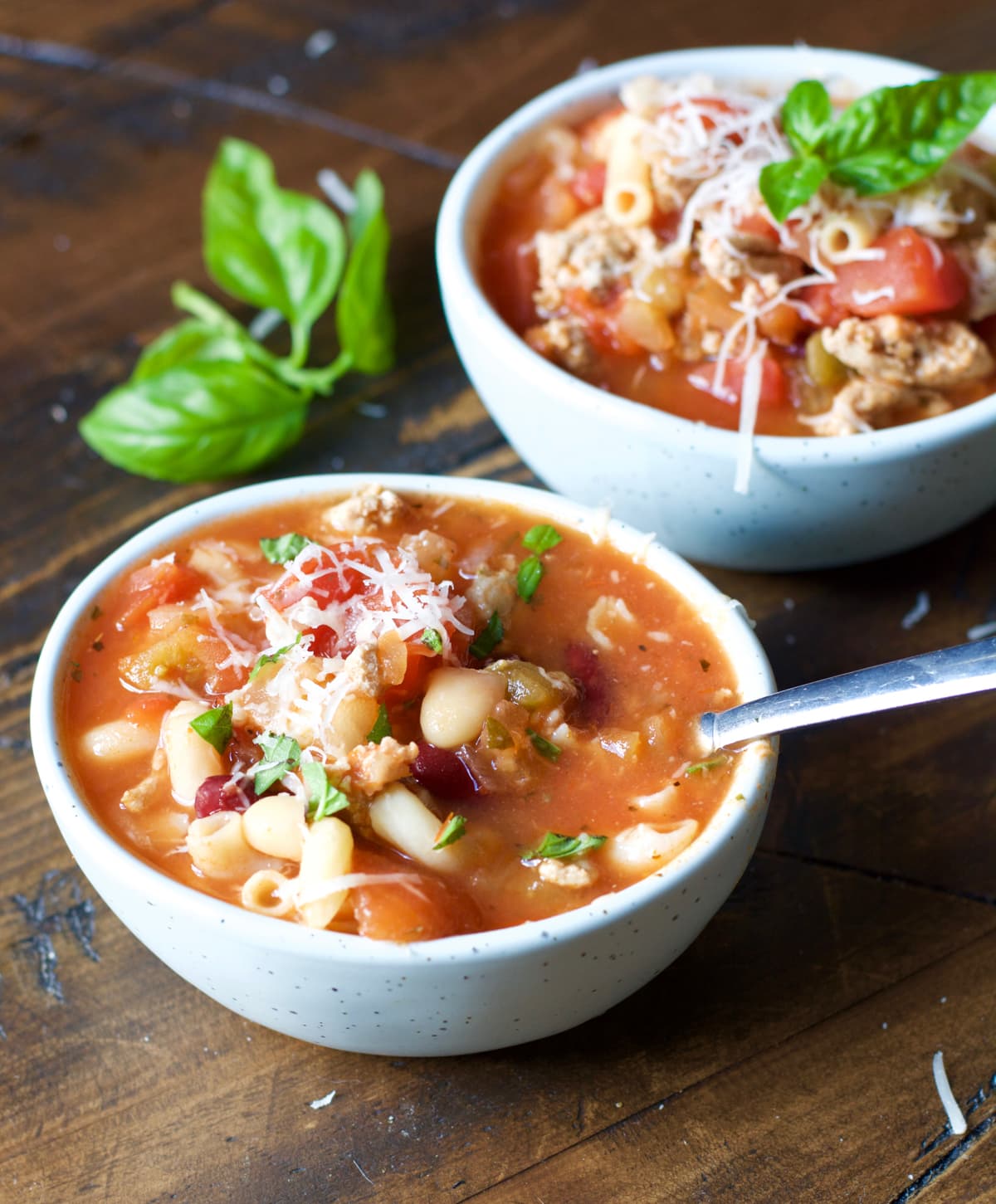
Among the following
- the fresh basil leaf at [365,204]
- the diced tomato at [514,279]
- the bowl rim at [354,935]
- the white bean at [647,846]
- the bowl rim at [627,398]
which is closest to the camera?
the bowl rim at [354,935]

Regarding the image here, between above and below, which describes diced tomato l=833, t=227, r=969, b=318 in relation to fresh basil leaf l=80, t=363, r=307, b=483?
above

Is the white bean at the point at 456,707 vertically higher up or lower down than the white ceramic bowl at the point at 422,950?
higher up

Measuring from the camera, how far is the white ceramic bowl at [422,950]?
1708mm

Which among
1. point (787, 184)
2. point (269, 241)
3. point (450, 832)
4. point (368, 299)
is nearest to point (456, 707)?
point (450, 832)

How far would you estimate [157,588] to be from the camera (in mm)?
2125

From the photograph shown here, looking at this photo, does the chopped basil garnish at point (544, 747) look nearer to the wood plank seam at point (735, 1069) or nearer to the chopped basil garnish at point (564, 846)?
the chopped basil garnish at point (564, 846)

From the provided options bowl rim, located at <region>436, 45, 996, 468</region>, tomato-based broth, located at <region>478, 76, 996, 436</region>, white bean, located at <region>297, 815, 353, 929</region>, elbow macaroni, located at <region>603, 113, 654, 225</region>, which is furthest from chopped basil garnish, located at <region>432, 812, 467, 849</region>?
elbow macaroni, located at <region>603, 113, 654, 225</region>

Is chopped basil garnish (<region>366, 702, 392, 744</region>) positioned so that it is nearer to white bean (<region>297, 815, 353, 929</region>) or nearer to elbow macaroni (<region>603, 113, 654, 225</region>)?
white bean (<region>297, 815, 353, 929</region>)

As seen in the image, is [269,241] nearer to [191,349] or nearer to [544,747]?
[191,349]

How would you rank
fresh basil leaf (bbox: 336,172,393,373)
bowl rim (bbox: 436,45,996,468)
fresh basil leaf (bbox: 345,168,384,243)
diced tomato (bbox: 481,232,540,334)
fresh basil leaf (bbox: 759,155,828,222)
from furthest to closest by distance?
1. fresh basil leaf (bbox: 345,168,384,243)
2. fresh basil leaf (bbox: 336,172,393,373)
3. diced tomato (bbox: 481,232,540,334)
4. fresh basil leaf (bbox: 759,155,828,222)
5. bowl rim (bbox: 436,45,996,468)

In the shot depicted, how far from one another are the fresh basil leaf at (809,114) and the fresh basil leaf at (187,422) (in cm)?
109

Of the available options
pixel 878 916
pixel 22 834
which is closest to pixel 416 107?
pixel 22 834

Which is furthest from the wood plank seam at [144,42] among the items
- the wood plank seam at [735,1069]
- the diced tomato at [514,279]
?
the wood plank seam at [735,1069]

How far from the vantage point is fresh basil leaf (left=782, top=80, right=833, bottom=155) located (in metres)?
2.52
